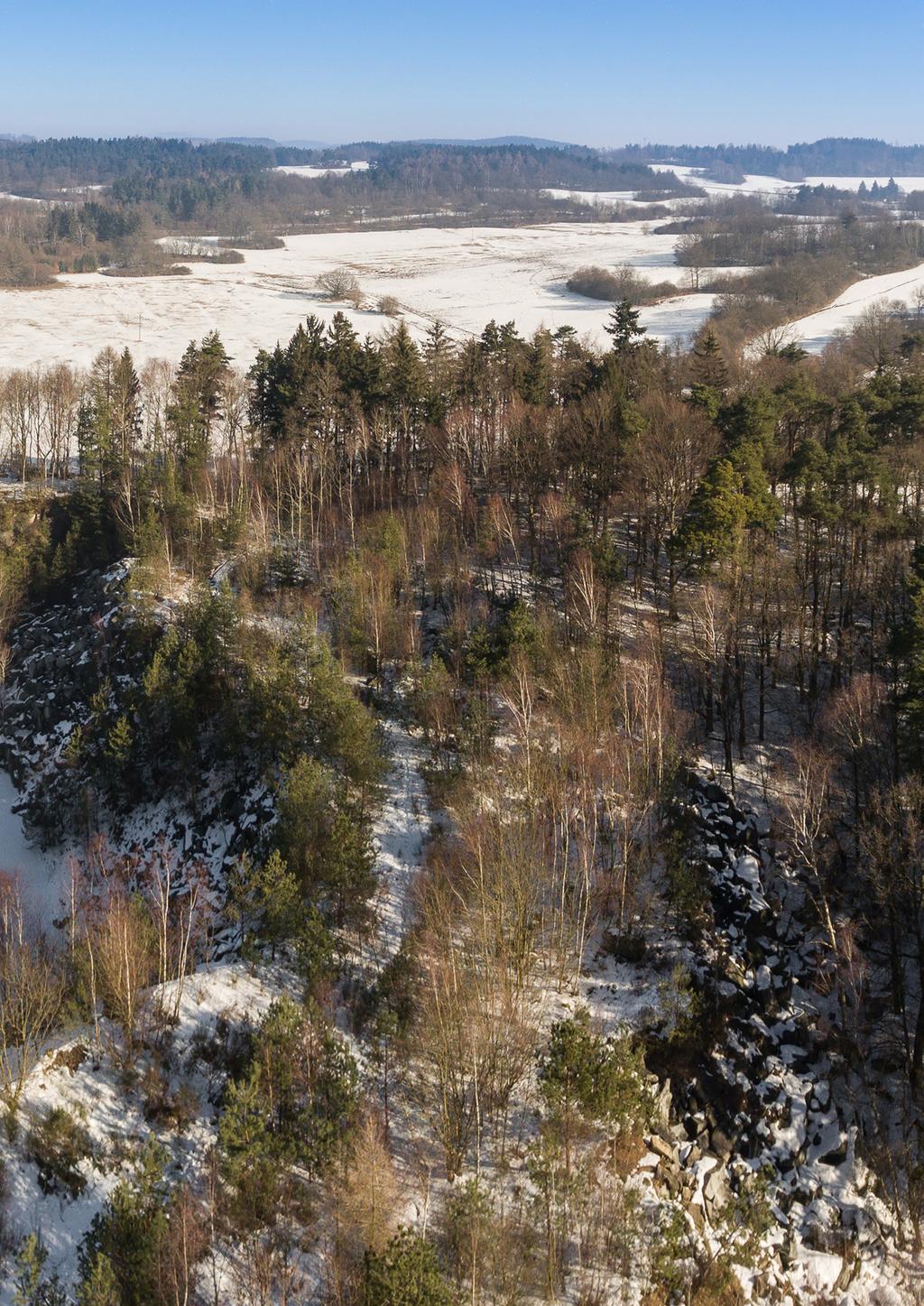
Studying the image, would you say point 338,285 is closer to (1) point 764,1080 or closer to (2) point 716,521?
(2) point 716,521

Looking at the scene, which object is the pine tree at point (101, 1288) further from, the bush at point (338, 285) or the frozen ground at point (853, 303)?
the bush at point (338, 285)

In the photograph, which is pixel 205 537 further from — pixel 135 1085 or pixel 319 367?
pixel 135 1085

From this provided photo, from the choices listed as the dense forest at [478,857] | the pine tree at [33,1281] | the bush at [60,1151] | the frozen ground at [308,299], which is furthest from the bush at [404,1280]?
the frozen ground at [308,299]

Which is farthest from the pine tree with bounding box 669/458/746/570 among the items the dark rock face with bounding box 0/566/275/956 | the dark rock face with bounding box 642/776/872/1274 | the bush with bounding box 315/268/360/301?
the bush with bounding box 315/268/360/301

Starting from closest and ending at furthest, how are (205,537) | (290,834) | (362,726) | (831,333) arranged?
(290,834) < (362,726) < (205,537) < (831,333)

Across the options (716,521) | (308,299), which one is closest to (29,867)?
(716,521)

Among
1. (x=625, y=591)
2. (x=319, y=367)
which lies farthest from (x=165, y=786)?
(x=319, y=367)

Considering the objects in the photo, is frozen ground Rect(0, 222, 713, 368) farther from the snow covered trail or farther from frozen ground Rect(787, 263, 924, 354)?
the snow covered trail

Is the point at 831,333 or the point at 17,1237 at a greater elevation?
the point at 831,333
